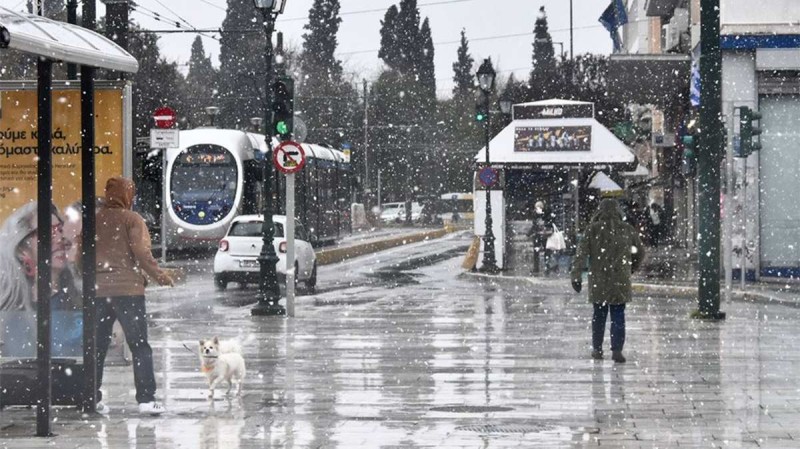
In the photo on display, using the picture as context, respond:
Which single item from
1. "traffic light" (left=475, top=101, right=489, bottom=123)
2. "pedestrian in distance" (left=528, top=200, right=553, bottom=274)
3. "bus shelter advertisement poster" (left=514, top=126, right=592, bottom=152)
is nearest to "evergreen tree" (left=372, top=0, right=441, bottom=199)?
"pedestrian in distance" (left=528, top=200, right=553, bottom=274)

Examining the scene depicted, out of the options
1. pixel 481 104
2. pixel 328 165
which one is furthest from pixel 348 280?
pixel 328 165

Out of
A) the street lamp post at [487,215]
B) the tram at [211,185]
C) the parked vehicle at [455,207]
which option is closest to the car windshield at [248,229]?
the street lamp post at [487,215]

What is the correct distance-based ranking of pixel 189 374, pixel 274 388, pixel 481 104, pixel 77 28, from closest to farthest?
pixel 77 28, pixel 274 388, pixel 189 374, pixel 481 104

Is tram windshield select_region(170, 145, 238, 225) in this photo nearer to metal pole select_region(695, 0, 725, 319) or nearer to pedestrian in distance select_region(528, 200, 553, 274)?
pedestrian in distance select_region(528, 200, 553, 274)

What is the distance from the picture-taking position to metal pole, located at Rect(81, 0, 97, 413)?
1109cm

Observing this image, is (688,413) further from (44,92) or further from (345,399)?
(44,92)

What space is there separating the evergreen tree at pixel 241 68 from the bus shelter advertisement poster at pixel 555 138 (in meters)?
40.8

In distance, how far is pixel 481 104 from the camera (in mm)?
38562

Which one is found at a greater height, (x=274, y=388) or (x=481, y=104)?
(x=481, y=104)

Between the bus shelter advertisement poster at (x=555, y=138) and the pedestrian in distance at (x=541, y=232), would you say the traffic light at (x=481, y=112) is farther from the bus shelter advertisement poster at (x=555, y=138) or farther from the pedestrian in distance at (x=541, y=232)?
the pedestrian in distance at (x=541, y=232)

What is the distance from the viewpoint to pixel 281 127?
22.4 m

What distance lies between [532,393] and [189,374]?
344 cm

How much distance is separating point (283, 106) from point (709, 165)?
6141 millimetres

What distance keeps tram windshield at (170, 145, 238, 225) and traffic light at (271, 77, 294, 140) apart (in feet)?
76.2
